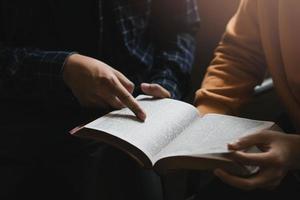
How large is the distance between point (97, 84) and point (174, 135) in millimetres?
189

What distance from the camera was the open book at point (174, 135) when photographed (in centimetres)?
72

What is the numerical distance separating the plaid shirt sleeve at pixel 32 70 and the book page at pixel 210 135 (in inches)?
11.7

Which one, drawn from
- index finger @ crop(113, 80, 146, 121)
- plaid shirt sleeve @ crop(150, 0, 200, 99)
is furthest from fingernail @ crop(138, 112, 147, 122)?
plaid shirt sleeve @ crop(150, 0, 200, 99)

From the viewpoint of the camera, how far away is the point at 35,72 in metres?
0.97

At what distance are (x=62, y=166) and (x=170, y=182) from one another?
12.4 inches

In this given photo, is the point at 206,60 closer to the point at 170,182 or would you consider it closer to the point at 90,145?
the point at 90,145

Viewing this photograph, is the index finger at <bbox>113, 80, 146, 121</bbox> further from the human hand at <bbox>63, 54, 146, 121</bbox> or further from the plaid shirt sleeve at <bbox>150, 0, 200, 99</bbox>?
the plaid shirt sleeve at <bbox>150, 0, 200, 99</bbox>

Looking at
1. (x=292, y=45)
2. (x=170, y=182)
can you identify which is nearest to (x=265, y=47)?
(x=292, y=45)

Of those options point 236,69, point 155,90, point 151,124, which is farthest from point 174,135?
point 236,69

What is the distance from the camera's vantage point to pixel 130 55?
1.10 meters

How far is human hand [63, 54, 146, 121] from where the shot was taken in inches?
34.9

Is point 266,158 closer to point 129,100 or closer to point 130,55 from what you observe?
point 129,100

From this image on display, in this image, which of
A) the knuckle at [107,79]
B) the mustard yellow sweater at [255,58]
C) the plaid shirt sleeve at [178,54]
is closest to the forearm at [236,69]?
the mustard yellow sweater at [255,58]

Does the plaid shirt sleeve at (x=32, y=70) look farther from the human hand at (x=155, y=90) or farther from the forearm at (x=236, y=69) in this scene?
the forearm at (x=236, y=69)
